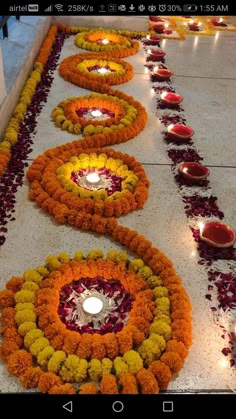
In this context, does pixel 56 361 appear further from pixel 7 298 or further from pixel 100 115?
pixel 100 115

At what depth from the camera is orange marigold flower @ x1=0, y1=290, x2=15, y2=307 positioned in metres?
2.31

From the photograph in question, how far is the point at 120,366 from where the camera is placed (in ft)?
6.68

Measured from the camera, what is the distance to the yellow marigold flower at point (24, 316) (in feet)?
7.22

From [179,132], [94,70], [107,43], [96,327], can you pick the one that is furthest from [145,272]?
[107,43]

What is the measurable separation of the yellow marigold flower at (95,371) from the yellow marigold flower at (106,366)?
0.06 ft

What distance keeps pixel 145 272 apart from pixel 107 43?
449cm

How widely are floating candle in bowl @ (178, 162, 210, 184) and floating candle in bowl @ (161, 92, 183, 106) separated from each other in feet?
4.19

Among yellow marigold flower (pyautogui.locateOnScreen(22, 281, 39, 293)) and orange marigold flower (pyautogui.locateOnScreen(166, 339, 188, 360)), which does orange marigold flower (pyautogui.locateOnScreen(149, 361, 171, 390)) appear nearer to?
orange marigold flower (pyautogui.locateOnScreen(166, 339, 188, 360))

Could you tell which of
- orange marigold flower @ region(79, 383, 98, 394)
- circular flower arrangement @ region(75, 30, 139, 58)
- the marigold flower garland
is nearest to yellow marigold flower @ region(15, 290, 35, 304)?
the marigold flower garland

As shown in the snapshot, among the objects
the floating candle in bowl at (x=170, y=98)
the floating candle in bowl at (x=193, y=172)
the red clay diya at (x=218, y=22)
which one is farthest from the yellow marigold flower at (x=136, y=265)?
the red clay diya at (x=218, y=22)

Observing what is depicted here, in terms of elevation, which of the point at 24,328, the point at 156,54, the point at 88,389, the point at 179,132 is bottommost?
the point at 88,389

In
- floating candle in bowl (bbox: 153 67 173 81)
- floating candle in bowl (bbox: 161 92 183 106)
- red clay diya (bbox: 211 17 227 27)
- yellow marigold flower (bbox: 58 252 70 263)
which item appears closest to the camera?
yellow marigold flower (bbox: 58 252 70 263)
